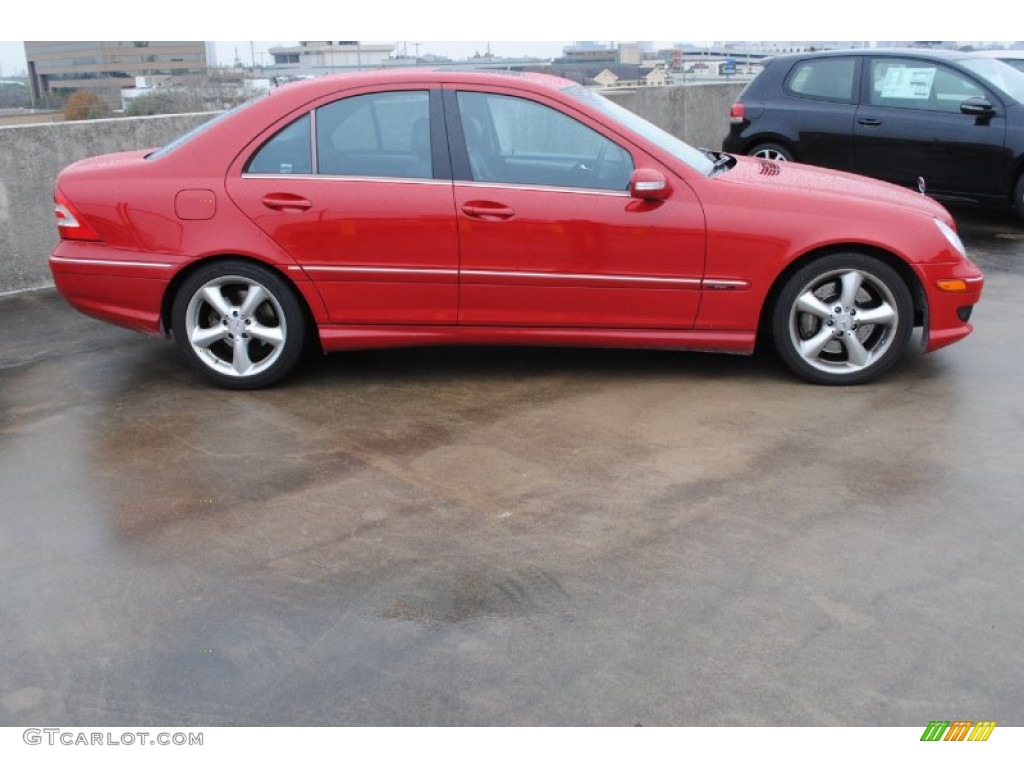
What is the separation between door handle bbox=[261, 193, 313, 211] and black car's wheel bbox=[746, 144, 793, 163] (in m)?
5.98

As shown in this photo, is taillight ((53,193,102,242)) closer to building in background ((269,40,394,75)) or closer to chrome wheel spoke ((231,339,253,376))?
chrome wheel spoke ((231,339,253,376))

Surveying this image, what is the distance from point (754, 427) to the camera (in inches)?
206

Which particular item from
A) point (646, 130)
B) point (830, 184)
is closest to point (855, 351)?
point (830, 184)

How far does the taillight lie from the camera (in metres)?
5.79

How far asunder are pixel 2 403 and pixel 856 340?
4.33 m

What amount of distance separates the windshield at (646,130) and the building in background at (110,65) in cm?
394

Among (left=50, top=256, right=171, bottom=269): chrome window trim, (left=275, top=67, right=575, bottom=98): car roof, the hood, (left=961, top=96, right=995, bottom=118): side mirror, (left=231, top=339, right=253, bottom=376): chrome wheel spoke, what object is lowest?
(left=231, top=339, right=253, bottom=376): chrome wheel spoke

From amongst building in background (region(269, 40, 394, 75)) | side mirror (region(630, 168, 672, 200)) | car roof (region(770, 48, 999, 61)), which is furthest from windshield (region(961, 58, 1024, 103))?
side mirror (region(630, 168, 672, 200))

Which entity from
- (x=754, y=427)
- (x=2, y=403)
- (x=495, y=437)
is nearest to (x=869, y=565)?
(x=754, y=427)

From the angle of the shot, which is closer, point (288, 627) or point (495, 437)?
point (288, 627)

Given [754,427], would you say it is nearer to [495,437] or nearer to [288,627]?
[495,437]
